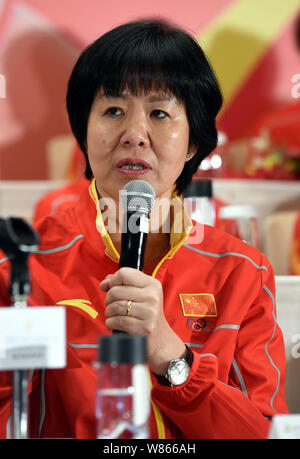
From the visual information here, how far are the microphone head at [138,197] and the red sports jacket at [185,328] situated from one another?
0.61ft

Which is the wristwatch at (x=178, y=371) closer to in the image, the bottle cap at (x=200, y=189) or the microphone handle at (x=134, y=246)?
the microphone handle at (x=134, y=246)

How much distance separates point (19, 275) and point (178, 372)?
30 centimetres

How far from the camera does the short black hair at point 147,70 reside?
39.9 inches

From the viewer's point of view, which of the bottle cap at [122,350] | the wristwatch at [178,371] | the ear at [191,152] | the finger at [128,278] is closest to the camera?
the bottle cap at [122,350]

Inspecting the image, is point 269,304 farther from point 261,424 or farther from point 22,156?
point 22,156

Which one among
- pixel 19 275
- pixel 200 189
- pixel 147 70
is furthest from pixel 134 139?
pixel 200 189

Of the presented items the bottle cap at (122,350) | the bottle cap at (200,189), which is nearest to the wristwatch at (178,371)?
the bottle cap at (122,350)

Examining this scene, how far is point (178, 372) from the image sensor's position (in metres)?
0.85

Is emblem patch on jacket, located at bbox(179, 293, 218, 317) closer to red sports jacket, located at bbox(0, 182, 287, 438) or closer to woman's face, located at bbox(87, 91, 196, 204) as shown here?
red sports jacket, located at bbox(0, 182, 287, 438)

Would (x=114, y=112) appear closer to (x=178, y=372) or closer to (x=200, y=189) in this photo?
(x=178, y=372)

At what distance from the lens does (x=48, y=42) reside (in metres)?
3.33

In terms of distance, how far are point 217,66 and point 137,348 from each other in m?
3.09

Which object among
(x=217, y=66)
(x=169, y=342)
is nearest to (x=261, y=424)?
(x=169, y=342)

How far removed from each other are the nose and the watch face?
34cm
